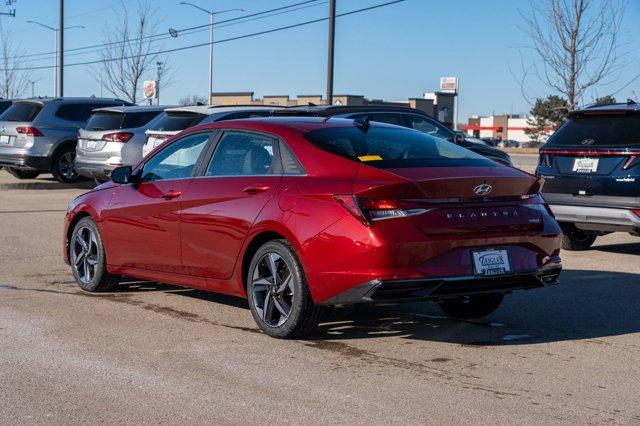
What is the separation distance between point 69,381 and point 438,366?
227 cm

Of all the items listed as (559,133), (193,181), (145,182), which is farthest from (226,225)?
(559,133)

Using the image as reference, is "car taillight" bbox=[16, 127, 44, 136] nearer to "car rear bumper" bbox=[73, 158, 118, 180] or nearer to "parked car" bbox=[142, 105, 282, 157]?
"car rear bumper" bbox=[73, 158, 118, 180]

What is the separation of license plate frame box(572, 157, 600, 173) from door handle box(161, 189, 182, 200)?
5.38 m

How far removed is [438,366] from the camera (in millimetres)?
6328

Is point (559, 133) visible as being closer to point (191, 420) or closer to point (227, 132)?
point (227, 132)

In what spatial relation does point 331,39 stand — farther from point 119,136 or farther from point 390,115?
point 390,115

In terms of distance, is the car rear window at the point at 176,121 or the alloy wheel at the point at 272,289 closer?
the alloy wheel at the point at 272,289

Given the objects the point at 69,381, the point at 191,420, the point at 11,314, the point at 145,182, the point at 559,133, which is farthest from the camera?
the point at 559,133

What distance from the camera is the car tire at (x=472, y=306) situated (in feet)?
25.7

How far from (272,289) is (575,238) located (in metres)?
6.65

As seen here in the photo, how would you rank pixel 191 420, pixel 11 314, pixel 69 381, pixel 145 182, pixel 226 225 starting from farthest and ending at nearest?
pixel 145 182
pixel 11 314
pixel 226 225
pixel 69 381
pixel 191 420

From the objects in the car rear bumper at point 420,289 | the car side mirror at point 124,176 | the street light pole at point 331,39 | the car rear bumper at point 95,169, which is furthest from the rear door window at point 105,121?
the car rear bumper at point 420,289

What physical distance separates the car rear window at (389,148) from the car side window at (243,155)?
0.38m

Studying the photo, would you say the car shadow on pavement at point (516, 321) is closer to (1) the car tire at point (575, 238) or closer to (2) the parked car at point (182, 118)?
(1) the car tire at point (575, 238)
